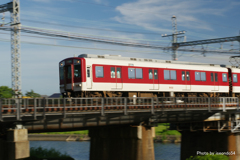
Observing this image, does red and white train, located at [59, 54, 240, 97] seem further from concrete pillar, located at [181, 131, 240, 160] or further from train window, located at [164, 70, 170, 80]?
concrete pillar, located at [181, 131, 240, 160]

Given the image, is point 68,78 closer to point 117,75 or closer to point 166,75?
point 117,75

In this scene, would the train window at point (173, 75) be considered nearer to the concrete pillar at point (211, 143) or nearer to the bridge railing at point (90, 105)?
the bridge railing at point (90, 105)

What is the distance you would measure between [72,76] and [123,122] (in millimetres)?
5848

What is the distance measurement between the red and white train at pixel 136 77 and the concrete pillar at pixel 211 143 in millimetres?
4694

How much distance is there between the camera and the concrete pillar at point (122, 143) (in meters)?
25.9

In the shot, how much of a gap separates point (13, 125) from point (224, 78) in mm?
26689

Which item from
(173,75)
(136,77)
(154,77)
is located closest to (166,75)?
(173,75)

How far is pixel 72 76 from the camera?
88.8 feet

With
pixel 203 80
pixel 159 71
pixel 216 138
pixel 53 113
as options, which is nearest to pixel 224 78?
pixel 203 80

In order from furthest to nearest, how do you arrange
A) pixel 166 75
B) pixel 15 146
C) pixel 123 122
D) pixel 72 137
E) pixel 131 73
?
pixel 72 137 → pixel 166 75 → pixel 131 73 → pixel 123 122 → pixel 15 146

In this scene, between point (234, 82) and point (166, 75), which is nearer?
point (166, 75)

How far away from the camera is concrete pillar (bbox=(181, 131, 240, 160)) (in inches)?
1385

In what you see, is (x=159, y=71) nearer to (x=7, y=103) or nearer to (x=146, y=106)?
(x=146, y=106)

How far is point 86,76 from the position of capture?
86.7 ft
